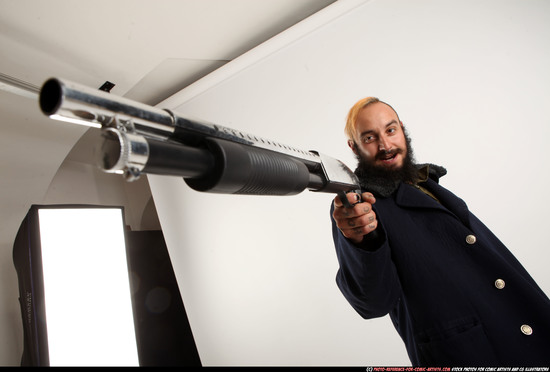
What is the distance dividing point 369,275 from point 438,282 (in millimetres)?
193

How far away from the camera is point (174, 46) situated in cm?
162

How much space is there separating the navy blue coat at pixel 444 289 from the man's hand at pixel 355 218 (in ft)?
0.09

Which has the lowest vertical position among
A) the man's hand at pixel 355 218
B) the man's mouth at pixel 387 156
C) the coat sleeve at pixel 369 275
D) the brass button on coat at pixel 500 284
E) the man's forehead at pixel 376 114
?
the brass button on coat at pixel 500 284

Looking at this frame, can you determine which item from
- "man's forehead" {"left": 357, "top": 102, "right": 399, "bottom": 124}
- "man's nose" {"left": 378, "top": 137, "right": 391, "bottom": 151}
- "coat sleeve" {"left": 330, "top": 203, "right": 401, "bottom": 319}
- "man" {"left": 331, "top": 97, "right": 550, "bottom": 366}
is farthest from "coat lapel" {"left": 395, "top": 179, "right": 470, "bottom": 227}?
"man's forehead" {"left": 357, "top": 102, "right": 399, "bottom": 124}

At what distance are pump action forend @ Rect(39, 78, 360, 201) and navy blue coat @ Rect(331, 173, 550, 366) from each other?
345mm

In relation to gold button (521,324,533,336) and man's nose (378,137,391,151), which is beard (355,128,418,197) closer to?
man's nose (378,137,391,151)

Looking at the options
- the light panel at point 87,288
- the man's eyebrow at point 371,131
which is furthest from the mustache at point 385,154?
the light panel at point 87,288

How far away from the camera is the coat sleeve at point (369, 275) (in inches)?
29.4

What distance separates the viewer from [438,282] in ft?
2.57

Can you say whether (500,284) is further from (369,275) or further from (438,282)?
(369,275)

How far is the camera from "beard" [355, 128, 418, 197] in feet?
3.02

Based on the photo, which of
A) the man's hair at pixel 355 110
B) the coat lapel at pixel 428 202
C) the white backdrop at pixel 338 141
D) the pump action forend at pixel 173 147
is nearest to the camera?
the pump action forend at pixel 173 147

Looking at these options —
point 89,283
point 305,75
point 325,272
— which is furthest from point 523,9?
point 89,283

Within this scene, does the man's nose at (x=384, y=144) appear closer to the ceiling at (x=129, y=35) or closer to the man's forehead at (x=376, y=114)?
the man's forehead at (x=376, y=114)
